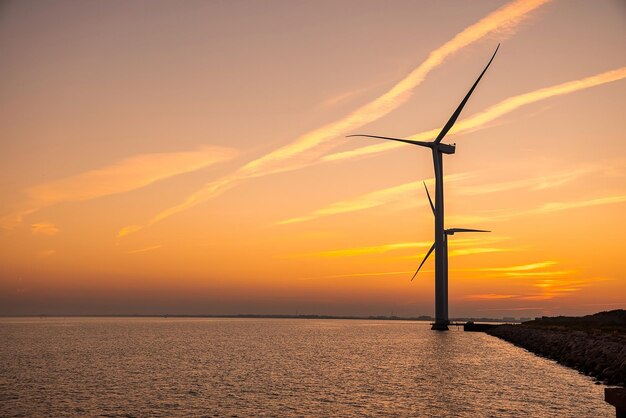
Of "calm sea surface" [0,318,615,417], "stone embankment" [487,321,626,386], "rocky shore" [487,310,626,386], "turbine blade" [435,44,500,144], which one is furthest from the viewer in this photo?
"turbine blade" [435,44,500,144]

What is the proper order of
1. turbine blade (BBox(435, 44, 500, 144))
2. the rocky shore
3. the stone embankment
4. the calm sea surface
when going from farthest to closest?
turbine blade (BBox(435, 44, 500, 144)) < the rocky shore < the stone embankment < the calm sea surface

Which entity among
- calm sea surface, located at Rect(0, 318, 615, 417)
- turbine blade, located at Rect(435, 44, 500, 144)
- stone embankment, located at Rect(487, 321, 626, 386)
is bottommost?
calm sea surface, located at Rect(0, 318, 615, 417)

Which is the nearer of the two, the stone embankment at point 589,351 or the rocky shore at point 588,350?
the stone embankment at point 589,351

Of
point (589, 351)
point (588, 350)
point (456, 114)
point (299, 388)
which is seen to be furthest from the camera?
point (456, 114)

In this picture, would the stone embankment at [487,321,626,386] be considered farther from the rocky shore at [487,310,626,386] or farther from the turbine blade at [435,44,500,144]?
the turbine blade at [435,44,500,144]

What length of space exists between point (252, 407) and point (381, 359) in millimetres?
43426

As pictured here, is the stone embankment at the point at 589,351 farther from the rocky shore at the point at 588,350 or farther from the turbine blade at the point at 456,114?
the turbine blade at the point at 456,114

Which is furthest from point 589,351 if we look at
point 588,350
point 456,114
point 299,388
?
point 456,114

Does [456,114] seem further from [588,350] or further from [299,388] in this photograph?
[299,388]

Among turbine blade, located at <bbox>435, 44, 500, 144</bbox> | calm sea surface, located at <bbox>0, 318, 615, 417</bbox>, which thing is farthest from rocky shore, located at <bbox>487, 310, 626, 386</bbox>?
turbine blade, located at <bbox>435, 44, 500, 144</bbox>

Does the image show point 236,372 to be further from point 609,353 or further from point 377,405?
point 609,353

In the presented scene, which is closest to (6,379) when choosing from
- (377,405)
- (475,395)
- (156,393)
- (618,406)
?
(156,393)

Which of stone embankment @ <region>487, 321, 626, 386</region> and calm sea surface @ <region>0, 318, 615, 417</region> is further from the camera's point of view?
stone embankment @ <region>487, 321, 626, 386</region>

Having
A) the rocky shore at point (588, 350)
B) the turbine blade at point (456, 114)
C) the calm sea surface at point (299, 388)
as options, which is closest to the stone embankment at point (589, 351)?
the rocky shore at point (588, 350)
